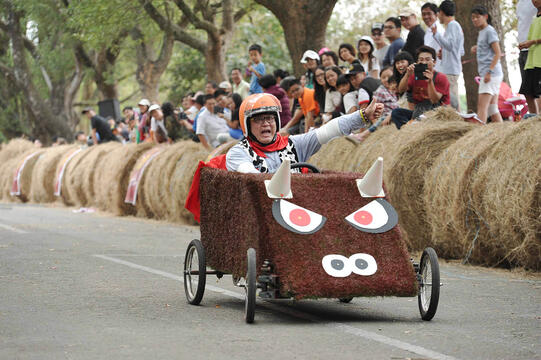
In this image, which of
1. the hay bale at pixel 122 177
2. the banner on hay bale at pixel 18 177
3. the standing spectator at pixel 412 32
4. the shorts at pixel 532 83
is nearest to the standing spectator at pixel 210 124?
the hay bale at pixel 122 177

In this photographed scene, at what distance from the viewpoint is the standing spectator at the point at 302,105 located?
15969 mm

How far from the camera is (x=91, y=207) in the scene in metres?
24.5

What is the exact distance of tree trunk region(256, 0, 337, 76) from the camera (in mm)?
21359

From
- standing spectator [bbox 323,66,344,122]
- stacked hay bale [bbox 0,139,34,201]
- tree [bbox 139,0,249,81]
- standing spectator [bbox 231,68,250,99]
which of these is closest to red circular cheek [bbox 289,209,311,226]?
standing spectator [bbox 323,66,344,122]

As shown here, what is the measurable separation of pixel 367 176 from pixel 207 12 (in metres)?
22.9

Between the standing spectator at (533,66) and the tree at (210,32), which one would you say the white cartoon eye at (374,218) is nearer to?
the standing spectator at (533,66)

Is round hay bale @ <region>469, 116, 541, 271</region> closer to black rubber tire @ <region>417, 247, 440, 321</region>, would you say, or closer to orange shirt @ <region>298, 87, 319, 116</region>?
black rubber tire @ <region>417, 247, 440, 321</region>

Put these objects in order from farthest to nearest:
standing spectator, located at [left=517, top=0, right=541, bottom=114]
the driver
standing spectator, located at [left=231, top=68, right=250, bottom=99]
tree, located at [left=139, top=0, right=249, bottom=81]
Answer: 1. tree, located at [left=139, top=0, right=249, bottom=81]
2. standing spectator, located at [left=231, top=68, right=250, bottom=99]
3. standing spectator, located at [left=517, top=0, right=541, bottom=114]
4. the driver

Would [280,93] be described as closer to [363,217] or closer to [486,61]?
[486,61]

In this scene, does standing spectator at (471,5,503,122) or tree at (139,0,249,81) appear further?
tree at (139,0,249,81)

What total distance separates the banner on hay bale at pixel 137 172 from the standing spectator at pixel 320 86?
522cm

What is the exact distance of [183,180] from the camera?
17922 millimetres

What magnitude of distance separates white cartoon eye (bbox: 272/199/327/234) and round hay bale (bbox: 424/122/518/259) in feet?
13.6

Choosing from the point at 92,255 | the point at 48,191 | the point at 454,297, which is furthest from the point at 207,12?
the point at 454,297
